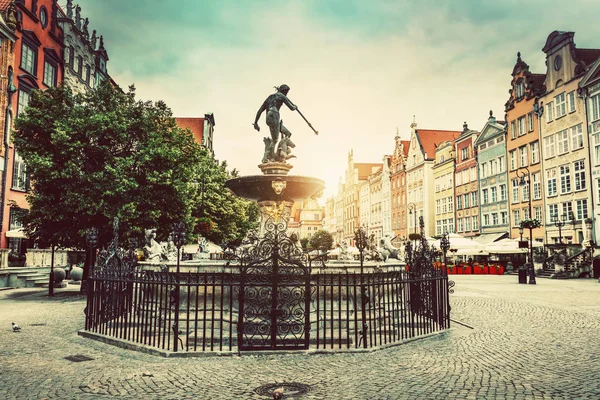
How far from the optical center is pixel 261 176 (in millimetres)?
12141

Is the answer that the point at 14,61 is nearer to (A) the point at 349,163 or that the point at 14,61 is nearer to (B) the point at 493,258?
(B) the point at 493,258

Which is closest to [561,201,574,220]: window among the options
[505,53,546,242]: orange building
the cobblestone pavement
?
[505,53,546,242]: orange building

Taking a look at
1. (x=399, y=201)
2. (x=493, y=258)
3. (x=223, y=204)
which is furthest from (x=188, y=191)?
(x=399, y=201)

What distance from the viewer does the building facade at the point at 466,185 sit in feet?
168

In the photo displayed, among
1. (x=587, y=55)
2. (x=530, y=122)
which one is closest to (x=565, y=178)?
(x=530, y=122)

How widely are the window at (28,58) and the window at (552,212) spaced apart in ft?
125

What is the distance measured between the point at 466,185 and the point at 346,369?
4941 centimetres

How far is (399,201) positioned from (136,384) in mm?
68604

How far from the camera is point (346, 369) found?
23.0 feet

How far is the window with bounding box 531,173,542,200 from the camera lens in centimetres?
4026

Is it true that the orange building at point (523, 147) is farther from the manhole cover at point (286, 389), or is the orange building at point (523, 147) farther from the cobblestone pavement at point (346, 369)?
the manhole cover at point (286, 389)

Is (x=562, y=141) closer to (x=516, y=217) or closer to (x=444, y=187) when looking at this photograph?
(x=516, y=217)

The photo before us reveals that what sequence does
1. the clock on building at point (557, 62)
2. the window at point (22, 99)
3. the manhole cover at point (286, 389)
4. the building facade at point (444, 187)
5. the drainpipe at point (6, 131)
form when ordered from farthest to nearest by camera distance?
the building facade at point (444, 187) < the clock on building at point (557, 62) < the window at point (22, 99) < the drainpipe at point (6, 131) < the manhole cover at point (286, 389)

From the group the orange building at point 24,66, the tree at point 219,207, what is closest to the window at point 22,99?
the orange building at point 24,66
